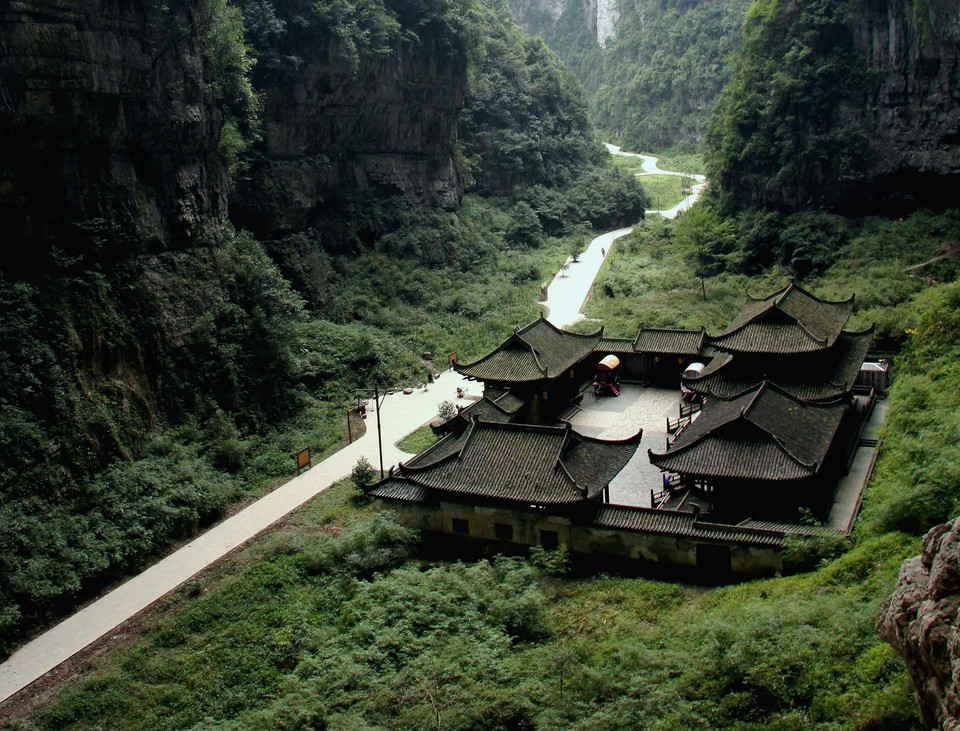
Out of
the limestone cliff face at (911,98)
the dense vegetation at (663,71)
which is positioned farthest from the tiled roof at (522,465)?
the dense vegetation at (663,71)

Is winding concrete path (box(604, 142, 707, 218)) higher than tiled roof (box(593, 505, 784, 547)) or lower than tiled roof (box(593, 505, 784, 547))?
higher

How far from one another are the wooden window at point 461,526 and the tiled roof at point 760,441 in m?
5.85

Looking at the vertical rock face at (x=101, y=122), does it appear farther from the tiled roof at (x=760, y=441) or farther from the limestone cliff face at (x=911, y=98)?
the limestone cliff face at (x=911, y=98)

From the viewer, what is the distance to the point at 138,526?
2647cm

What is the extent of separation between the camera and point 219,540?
90.0 feet

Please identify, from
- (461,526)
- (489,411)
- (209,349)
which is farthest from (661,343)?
(209,349)

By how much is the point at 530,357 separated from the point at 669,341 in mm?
8392

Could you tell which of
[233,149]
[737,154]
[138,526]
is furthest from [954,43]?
[138,526]

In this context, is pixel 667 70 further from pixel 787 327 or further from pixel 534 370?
pixel 534 370

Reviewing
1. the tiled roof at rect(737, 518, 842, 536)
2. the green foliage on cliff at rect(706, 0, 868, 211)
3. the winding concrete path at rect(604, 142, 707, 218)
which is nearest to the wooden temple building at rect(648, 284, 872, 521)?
the tiled roof at rect(737, 518, 842, 536)

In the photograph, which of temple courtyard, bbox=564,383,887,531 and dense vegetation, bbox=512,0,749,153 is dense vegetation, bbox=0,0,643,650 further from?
dense vegetation, bbox=512,0,749,153

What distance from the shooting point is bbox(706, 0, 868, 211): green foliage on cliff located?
5575cm

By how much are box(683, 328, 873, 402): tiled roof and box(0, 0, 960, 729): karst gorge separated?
7.56ft

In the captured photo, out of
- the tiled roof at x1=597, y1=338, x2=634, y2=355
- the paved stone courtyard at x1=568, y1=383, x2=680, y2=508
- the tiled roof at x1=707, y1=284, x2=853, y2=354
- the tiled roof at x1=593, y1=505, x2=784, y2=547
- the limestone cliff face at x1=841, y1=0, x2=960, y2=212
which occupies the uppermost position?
the limestone cliff face at x1=841, y1=0, x2=960, y2=212
